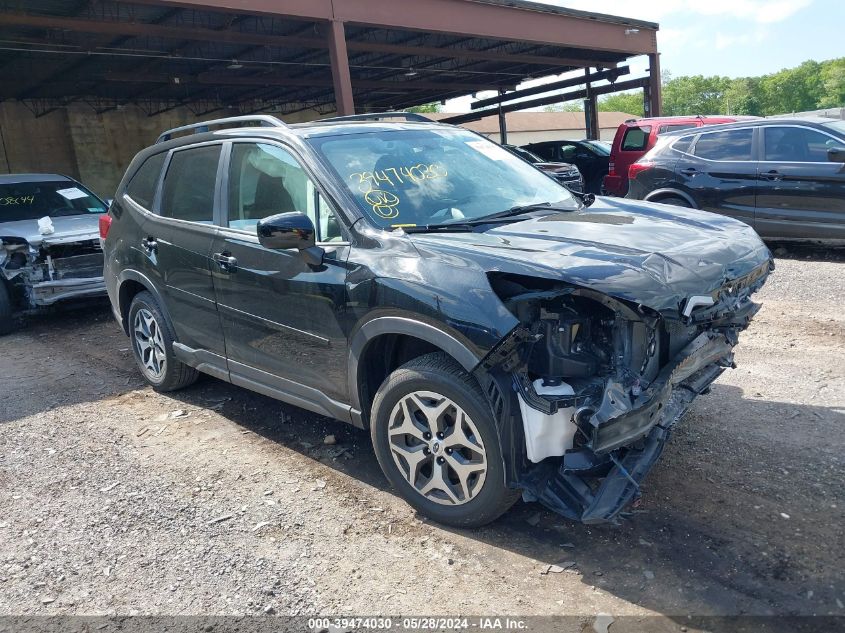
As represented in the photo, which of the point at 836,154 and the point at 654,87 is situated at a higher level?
the point at 654,87

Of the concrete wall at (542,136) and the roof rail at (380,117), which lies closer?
the roof rail at (380,117)

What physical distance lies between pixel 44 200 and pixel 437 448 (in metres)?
7.53

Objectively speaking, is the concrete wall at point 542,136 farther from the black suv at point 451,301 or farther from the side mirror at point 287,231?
the side mirror at point 287,231

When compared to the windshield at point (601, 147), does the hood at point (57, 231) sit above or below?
below

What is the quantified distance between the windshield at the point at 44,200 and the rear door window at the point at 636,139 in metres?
8.71

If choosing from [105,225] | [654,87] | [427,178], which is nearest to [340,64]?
[105,225]

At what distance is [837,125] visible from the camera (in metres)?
8.60

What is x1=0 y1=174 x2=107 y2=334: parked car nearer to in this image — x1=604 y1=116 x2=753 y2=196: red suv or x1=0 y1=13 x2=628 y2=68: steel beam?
x1=0 y1=13 x2=628 y2=68: steel beam

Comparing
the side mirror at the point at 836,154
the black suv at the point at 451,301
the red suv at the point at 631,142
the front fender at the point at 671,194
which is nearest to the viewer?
the black suv at the point at 451,301

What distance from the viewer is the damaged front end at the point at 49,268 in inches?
297

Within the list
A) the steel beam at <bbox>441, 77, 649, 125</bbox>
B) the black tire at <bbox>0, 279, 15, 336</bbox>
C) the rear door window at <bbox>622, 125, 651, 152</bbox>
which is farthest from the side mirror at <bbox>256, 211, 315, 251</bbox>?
the steel beam at <bbox>441, 77, 649, 125</bbox>

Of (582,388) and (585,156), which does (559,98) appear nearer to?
(585,156)

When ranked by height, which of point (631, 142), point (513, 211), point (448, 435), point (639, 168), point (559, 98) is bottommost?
point (448, 435)

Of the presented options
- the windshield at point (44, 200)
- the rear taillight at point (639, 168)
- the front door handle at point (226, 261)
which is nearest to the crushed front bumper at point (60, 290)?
the windshield at point (44, 200)
